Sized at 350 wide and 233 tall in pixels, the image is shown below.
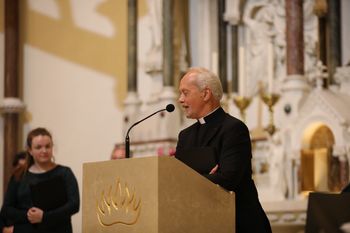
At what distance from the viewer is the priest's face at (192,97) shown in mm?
4160

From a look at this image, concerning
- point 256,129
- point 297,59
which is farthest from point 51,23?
point 297,59

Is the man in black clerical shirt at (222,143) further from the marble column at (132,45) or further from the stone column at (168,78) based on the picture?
the marble column at (132,45)

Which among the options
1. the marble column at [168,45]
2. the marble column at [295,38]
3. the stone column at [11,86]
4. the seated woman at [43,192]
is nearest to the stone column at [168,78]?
the marble column at [168,45]

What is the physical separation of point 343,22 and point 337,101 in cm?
154

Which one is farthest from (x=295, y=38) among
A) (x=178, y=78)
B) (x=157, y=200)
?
(x=157, y=200)

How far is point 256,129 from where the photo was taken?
35.7 feet

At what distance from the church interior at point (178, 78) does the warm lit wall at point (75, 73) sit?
0.02 metres

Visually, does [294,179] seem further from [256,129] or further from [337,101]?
[256,129]

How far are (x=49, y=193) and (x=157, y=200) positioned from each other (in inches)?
76.6

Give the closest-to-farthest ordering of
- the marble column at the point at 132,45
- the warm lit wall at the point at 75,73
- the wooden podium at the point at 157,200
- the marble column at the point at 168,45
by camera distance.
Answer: the wooden podium at the point at 157,200
the marble column at the point at 168,45
the marble column at the point at 132,45
the warm lit wall at the point at 75,73

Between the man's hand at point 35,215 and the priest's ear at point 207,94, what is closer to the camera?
the priest's ear at point 207,94

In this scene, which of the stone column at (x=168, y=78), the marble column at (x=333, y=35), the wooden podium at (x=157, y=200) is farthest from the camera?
the stone column at (x=168, y=78)

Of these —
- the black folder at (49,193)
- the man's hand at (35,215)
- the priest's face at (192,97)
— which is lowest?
the man's hand at (35,215)

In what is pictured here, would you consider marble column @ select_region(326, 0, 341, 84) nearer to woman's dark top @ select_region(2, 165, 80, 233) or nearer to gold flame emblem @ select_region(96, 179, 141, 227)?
woman's dark top @ select_region(2, 165, 80, 233)
